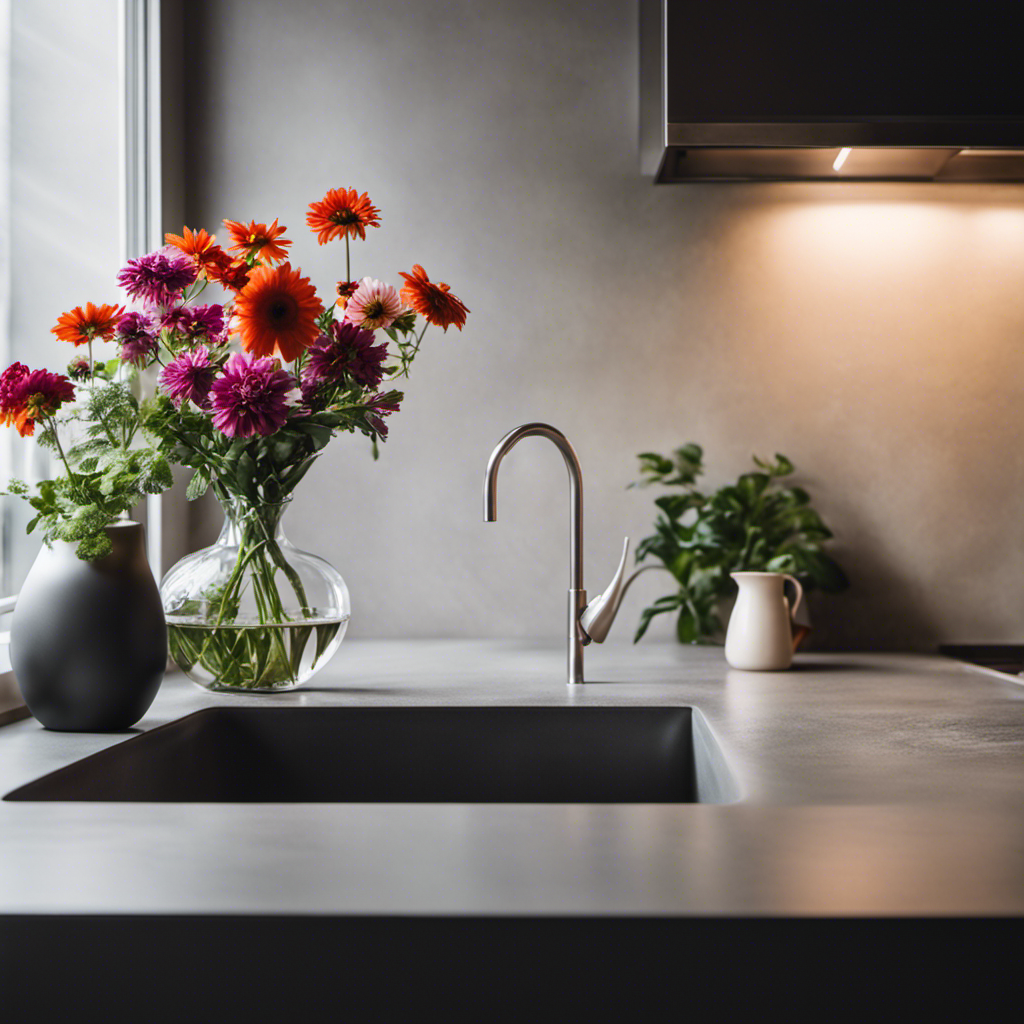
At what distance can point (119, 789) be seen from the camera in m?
0.98

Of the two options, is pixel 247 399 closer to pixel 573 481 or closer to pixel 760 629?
pixel 573 481

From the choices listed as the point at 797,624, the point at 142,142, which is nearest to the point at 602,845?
the point at 797,624

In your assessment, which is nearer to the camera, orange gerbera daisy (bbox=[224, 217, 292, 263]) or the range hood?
orange gerbera daisy (bbox=[224, 217, 292, 263])

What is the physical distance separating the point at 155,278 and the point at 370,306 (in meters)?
0.26

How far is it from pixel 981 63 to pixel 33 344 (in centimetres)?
148

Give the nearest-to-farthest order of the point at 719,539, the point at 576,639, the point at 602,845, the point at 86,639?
1. the point at 602,845
2. the point at 86,639
3. the point at 576,639
4. the point at 719,539

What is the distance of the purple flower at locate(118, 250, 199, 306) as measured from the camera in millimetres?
1172

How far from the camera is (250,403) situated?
111 cm

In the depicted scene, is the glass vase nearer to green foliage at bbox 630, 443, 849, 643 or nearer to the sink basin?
the sink basin

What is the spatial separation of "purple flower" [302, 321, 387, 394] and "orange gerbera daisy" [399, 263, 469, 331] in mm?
74

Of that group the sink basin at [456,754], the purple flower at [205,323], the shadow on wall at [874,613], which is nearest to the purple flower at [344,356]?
the purple flower at [205,323]

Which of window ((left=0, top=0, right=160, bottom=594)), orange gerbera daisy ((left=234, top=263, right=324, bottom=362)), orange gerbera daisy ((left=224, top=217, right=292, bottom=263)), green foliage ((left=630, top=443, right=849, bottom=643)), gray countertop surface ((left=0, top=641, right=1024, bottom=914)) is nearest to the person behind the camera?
gray countertop surface ((left=0, top=641, right=1024, bottom=914))

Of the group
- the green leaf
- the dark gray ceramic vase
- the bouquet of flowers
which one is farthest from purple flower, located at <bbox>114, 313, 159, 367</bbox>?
the green leaf

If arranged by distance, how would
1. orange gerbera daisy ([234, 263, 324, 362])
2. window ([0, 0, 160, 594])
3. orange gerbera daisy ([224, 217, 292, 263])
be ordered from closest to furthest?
orange gerbera daisy ([234, 263, 324, 362]) < orange gerbera daisy ([224, 217, 292, 263]) < window ([0, 0, 160, 594])
